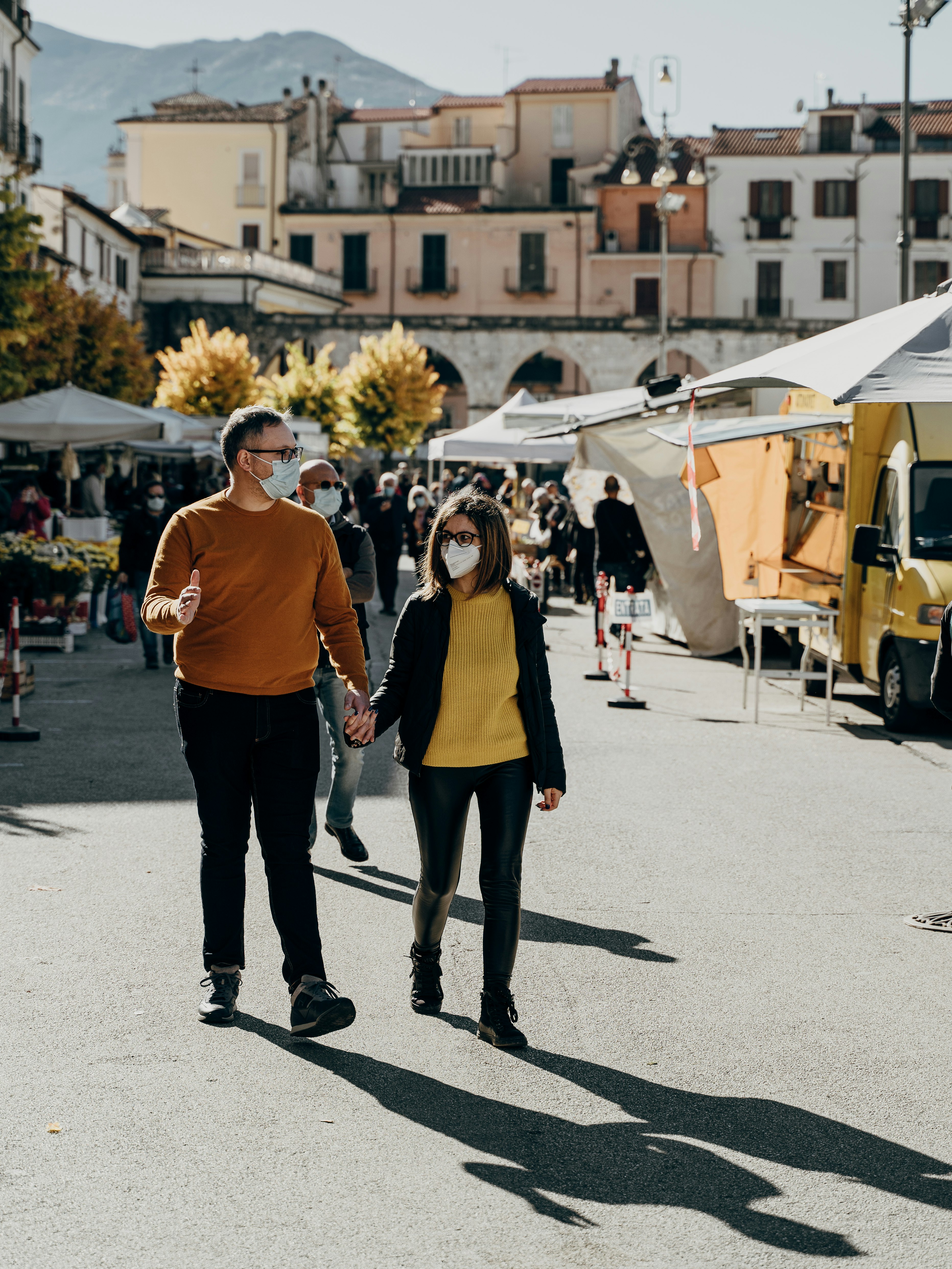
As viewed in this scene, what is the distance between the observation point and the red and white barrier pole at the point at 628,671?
13328mm

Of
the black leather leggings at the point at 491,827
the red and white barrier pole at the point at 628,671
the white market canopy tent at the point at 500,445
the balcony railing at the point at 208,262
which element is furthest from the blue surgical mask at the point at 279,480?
the balcony railing at the point at 208,262

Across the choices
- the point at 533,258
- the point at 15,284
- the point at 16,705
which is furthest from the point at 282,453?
the point at 533,258

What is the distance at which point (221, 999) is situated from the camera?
5.22 metres

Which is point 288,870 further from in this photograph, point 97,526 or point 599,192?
point 599,192

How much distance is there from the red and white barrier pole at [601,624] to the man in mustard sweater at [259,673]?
32.9ft

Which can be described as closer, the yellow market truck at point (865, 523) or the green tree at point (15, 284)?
the yellow market truck at point (865, 523)

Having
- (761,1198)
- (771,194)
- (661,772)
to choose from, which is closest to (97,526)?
(661,772)

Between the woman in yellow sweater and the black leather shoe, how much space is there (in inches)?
97.4

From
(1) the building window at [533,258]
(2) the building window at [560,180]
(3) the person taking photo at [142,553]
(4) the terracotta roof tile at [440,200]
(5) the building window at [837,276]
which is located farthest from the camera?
(2) the building window at [560,180]

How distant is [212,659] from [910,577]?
791 cm

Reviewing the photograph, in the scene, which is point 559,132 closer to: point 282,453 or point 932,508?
point 932,508

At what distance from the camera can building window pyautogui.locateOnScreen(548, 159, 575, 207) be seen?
224 feet

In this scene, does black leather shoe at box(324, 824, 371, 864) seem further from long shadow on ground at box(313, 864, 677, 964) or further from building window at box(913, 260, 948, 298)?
building window at box(913, 260, 948, 298)

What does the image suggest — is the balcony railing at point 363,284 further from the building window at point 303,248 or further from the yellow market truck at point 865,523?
the yellow market truck at point 865,523
